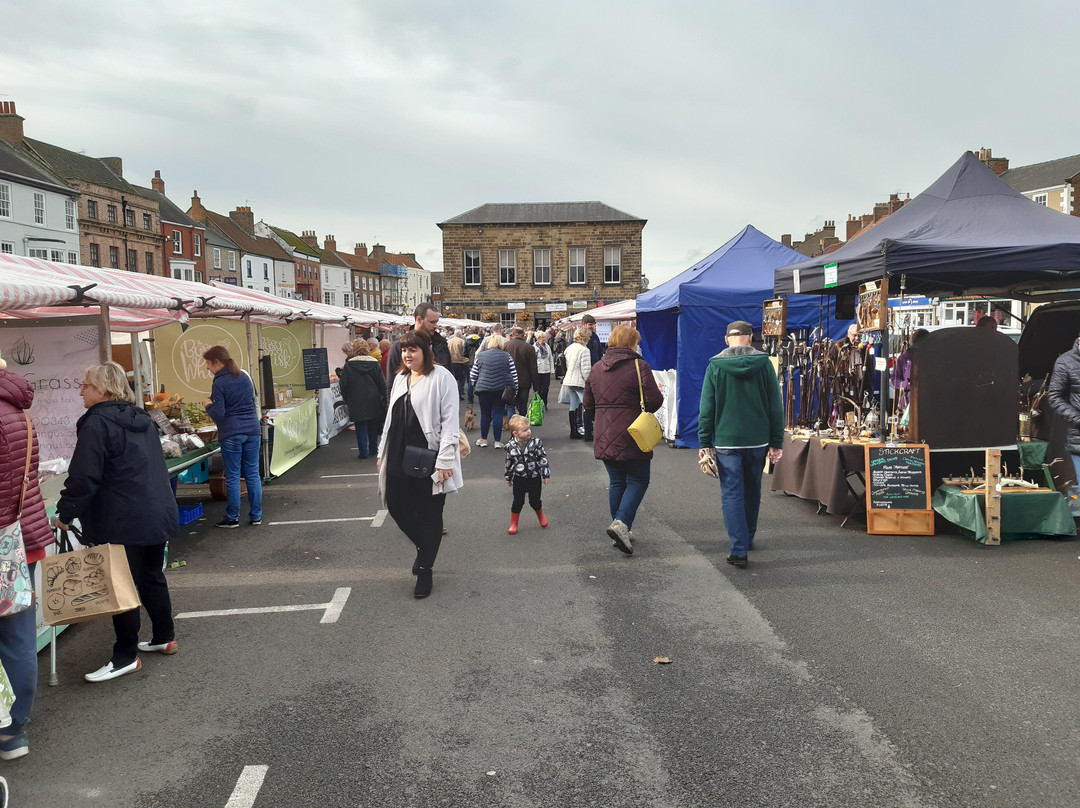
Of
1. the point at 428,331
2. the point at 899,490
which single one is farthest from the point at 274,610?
the point at 899,490

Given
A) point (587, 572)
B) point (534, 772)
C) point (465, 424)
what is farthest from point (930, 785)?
point (465, 424)

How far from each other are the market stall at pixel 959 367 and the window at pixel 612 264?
4112 cm

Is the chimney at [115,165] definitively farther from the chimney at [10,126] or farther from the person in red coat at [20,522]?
the person in red coat at [20,522]

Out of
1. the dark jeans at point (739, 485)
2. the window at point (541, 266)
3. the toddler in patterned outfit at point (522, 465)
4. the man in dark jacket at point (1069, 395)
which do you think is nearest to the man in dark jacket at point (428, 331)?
the toddler in patterned outfit at point (522, 465)

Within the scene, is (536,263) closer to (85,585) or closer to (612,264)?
(612,264)

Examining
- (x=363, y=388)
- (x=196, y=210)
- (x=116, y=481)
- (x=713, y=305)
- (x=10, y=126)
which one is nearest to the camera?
(x=116, y=481)

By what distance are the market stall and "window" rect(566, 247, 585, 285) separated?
4112cm

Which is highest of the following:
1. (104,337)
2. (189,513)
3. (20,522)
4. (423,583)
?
(104,337)

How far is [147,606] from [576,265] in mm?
45760

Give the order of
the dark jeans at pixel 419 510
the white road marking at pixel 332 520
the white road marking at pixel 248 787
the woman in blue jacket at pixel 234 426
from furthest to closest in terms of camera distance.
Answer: the white road marking at pixel 332 520
the woman in blue jacket at pixel 234 426
the dark jeans at pixel 419 510
the white road marking at pixel 248 787

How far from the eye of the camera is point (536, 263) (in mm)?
49031

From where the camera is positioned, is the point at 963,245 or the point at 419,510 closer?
the point at 419,510

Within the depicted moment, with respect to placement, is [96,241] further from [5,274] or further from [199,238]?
[5,274]

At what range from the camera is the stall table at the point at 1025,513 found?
6605 millimetres
